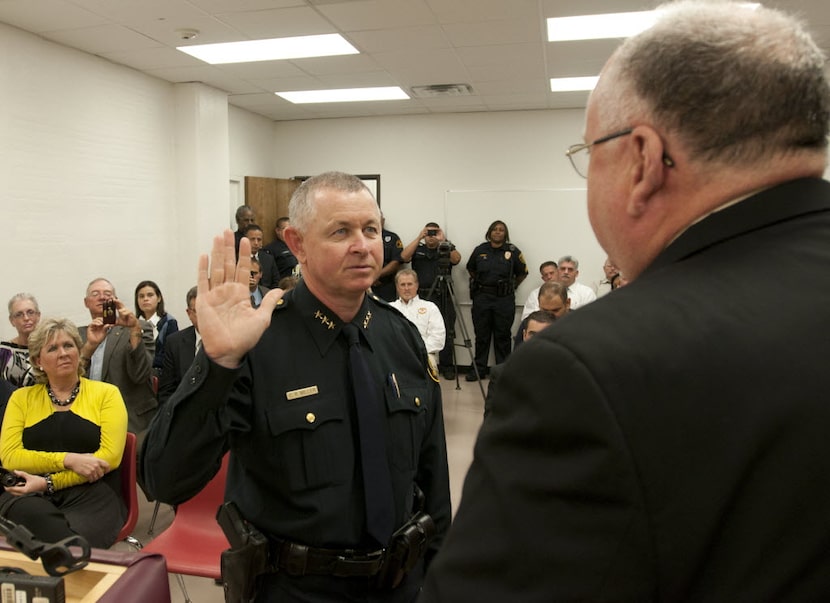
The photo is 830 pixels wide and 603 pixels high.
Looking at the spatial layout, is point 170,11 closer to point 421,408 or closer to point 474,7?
point 474,7

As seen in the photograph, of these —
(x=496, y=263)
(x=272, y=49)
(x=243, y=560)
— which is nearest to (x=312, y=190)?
(x=243, y=560)

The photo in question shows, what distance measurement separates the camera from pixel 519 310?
7.32 m

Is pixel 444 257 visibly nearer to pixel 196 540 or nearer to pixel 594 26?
pixel 594 26

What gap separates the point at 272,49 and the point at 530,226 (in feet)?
12.0

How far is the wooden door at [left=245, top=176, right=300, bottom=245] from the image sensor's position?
700 centimetres

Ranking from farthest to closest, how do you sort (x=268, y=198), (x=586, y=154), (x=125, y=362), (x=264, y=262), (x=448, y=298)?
1. (x=268, y=198)
2. (x=448, y=298)
3. (x=264, y=262)
4. (x=125, y=362)
5. (x=586, y=154)

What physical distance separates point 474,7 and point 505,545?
381 centimetres

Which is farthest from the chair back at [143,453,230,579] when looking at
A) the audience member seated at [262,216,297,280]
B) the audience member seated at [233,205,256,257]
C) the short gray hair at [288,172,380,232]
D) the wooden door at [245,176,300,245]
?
the wooden door at [245,176,300,245]

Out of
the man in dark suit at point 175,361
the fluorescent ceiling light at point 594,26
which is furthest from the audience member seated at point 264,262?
the fluorescent ceiling light at point 594,26

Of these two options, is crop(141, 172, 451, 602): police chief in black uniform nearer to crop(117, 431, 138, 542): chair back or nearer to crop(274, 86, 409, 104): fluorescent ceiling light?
crop(117, 431, 138, 542): chair back

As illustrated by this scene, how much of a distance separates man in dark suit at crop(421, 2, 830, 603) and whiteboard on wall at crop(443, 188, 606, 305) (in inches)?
258

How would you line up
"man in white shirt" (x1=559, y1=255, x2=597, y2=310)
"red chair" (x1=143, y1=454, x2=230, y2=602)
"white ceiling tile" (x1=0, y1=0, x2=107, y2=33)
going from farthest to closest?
"man in white shirt" (x1=559, y1=255, x2=597, y2=310) → "white ceiling tile" (x1=0, y1=0, x2=107, y2=33) → "red chair" (x1=143, y1=454, x2=230, y2=602)

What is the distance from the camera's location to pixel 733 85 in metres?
0.57

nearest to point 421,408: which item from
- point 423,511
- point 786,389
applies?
point 423,511
